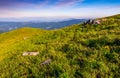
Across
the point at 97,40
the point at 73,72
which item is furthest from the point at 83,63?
the point at 97,40

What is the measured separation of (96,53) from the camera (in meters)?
18.1

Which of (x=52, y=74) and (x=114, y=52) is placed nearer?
(x=52, y=74)

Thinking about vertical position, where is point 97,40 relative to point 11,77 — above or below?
above

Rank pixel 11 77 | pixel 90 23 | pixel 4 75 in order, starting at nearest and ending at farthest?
pixel 11 77
pixel 4 75
pixel 90 23

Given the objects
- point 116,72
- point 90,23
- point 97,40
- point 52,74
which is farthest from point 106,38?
point 90,23

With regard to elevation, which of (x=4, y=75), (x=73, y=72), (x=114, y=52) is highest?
(x=114, y=52)

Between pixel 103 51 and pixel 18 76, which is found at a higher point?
pixel 103 51

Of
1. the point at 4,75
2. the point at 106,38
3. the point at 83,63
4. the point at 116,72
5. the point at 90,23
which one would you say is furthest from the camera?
the point at 90,23

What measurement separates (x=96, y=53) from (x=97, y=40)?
391 centimetres

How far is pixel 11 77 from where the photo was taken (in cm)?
1752

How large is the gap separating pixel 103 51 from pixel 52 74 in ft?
19.7

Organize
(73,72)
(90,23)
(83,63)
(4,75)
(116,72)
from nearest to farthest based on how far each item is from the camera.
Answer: (116,72) < (73,72) < (83,63) < (4,75) < (90,23)

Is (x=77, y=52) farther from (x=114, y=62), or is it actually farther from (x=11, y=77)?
(x=11, y=77)

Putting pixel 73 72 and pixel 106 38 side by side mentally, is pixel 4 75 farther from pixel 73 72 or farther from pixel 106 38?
pixel 106 38
